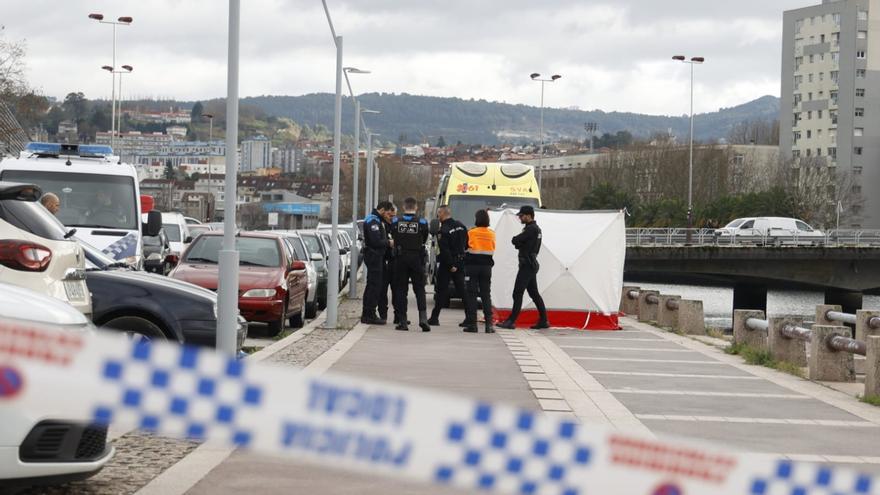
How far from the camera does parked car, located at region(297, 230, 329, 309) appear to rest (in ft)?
88.3

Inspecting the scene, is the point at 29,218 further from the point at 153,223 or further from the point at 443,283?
the point at 443,283

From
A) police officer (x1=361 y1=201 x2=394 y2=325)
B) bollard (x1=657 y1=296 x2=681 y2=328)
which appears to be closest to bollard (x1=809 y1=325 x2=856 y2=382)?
police officer (x1=361 y1=201 x2=394 y2=325)

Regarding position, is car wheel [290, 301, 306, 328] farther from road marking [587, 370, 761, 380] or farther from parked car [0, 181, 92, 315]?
parked car [0, 181, 92, 315]

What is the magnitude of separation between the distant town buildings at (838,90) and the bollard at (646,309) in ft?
295

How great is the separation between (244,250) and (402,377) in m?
8.02

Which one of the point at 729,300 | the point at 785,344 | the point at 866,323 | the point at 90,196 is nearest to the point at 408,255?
the point at 90,196

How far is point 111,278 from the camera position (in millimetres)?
10961

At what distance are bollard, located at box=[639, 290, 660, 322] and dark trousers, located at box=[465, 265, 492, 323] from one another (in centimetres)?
690

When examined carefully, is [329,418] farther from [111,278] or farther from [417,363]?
[417,363]

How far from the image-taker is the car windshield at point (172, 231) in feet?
129

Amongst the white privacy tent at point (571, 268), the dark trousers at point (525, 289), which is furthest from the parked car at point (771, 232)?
the dark trousers at point (525, 289)

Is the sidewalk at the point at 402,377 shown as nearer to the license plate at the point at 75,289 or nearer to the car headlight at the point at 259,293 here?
the car headlight at the point at 259,293

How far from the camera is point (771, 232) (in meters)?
71.4

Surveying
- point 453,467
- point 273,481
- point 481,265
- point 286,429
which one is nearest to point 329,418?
A: point 286,429
